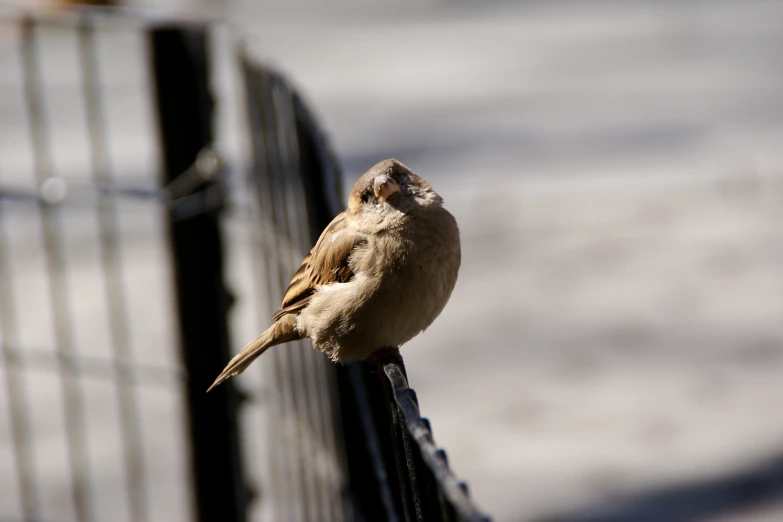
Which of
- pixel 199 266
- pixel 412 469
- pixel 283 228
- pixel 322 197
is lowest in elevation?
pixel 412 469

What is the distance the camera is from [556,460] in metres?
5.40

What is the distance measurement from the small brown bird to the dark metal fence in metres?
0.13

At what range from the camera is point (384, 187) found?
2.75m

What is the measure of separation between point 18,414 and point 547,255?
421cm

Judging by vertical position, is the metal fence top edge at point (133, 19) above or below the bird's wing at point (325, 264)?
above

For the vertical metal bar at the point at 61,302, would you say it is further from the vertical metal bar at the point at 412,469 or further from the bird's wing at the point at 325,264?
the vertical metal bar at the point at 412,469

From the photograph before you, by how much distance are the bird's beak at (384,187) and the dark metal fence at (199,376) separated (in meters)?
0.23

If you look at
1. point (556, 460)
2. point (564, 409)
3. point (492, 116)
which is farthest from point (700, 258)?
point (492, 116)

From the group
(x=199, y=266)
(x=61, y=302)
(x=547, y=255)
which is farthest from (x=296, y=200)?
(x=547, y=255)

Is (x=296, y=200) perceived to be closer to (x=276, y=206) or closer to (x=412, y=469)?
(x=276, y=206)

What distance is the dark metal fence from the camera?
2877 mm

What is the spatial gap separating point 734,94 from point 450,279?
30.4 feet

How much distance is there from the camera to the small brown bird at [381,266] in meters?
2.75

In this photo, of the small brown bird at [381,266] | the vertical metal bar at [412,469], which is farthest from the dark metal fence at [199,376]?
the small brown bird at [381,266]
